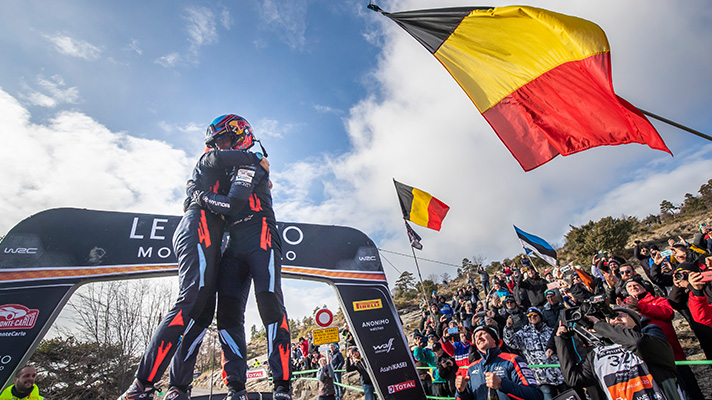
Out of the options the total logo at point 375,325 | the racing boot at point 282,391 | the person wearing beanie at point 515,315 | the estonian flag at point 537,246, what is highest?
the estonian flag at point 537,246

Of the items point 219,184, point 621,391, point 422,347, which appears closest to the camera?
point 219,184

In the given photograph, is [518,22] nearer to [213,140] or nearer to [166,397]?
[213,140]

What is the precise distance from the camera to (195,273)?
265cm

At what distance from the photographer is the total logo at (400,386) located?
26.8 feet

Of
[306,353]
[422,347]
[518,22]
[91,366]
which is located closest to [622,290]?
[422,347]

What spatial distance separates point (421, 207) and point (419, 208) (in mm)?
92

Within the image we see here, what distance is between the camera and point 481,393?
15.1 feet

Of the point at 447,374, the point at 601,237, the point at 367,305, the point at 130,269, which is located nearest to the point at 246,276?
the point at 447,374

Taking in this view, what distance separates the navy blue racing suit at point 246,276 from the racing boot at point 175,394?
30 centimetres

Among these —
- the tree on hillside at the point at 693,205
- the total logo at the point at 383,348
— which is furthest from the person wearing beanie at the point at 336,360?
the tree on hillside at the point at 693,205

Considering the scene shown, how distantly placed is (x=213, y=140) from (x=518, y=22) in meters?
3.97

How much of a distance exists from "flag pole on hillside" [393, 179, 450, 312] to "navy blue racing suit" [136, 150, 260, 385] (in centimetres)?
1093

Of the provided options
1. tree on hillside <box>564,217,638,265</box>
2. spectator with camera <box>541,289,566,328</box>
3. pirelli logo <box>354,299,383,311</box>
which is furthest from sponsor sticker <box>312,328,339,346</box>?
tree on hillside <box>564,217,638,265</box>

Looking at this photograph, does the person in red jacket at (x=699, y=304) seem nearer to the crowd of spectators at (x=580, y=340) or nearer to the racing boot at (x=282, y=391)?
the crowd of spectators at (x=580, y=340)
